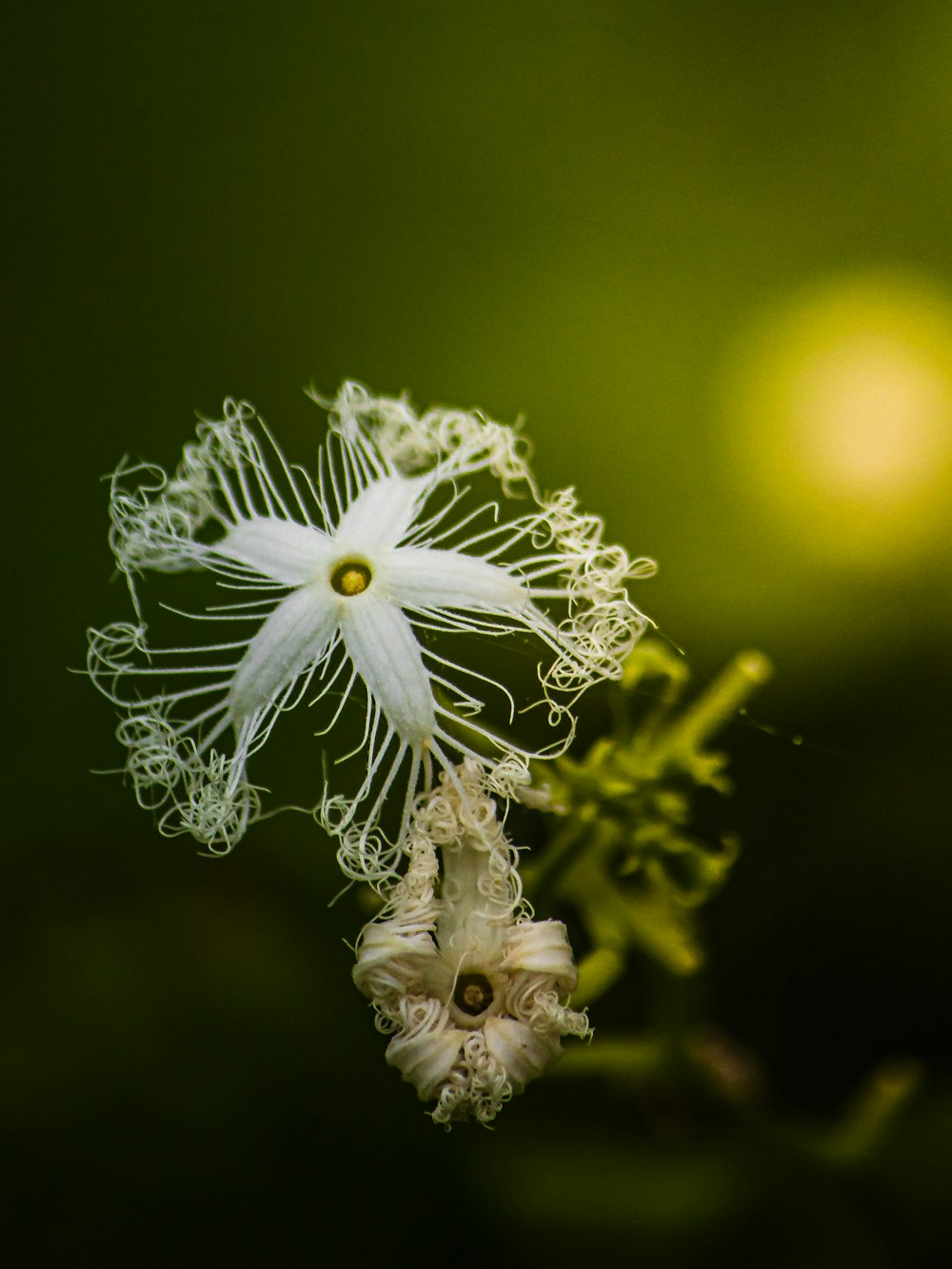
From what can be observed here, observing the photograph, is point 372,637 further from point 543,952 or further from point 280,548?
point 543,952

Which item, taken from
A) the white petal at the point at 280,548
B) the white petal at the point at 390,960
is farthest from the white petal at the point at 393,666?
the white petal at the point at 390,960

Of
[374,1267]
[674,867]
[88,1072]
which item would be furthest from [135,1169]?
[674,867]

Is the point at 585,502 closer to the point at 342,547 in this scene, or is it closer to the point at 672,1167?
the point at 342,547

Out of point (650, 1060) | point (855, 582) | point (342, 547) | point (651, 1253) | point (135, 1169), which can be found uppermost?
point (855, 582)

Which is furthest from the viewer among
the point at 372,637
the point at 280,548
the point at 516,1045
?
the point at 280,548

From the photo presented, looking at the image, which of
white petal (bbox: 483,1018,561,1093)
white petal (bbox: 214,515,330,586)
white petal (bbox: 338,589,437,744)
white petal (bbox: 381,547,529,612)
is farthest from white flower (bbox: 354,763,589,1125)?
white petal (bbox: 214,515,330,586)

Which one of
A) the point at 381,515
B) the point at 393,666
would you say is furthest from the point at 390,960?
the point at 381,515
